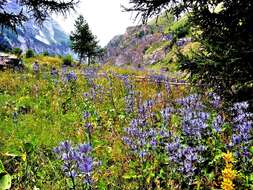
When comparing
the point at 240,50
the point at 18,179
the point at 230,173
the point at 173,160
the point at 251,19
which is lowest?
the point at 18,179

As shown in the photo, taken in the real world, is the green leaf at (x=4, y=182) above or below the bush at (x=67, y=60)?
below

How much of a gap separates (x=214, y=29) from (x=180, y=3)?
2.94 ft

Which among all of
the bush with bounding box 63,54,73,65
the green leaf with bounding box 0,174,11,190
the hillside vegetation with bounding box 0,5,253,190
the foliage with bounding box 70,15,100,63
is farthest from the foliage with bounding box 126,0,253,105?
the foliage with bounding box 70,15,100,63

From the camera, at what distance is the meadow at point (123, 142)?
4.32 m

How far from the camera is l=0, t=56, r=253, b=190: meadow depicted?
4.32 meters

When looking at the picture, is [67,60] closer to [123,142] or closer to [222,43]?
[222,43]

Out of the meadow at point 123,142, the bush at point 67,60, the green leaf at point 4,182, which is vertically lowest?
the meadow at point 123,142

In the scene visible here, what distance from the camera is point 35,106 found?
9734 millimetres

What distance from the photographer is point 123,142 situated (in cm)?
616

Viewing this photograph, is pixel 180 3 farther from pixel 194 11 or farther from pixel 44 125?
pixel 44 125

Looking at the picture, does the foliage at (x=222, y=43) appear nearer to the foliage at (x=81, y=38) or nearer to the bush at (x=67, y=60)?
the bush at (x=67, y=60)

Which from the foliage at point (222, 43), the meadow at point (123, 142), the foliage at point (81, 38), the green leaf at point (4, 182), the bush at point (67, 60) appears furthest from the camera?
the foliage at point (81, 38)

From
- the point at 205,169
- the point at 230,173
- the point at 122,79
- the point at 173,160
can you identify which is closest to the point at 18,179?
the point at 173,160

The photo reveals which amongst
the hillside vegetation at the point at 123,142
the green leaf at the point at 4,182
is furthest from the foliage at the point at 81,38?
the green leaf at the point at 4,182
